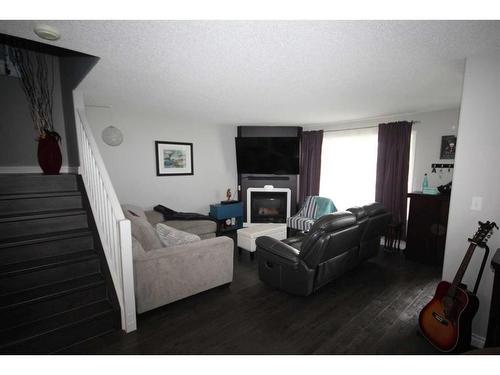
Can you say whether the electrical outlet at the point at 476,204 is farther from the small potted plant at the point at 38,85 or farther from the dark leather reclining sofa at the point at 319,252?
the small potted plant at the point at 38,85

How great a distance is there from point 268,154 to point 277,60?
345 cm

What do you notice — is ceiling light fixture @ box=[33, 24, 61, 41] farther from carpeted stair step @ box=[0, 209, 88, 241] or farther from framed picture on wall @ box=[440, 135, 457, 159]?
framed picture on wall @ box=[440, 135, 457, 159]

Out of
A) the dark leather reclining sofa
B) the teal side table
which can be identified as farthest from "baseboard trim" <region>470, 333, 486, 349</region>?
the teal side table

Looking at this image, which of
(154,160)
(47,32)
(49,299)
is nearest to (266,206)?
(154,160)

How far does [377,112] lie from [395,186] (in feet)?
4.32

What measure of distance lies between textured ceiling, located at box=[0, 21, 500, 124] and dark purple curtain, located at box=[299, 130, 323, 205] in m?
1.87

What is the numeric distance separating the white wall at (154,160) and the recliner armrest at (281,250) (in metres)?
2.70

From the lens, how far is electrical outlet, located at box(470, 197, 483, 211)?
1773mm

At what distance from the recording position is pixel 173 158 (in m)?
4.72

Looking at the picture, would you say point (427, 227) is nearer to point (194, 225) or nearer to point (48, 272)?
point (194, 225)

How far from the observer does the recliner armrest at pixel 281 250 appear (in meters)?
2.42

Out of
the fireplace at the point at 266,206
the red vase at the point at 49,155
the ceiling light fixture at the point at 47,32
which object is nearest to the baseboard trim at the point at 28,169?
the red vase at the point at 49,155
